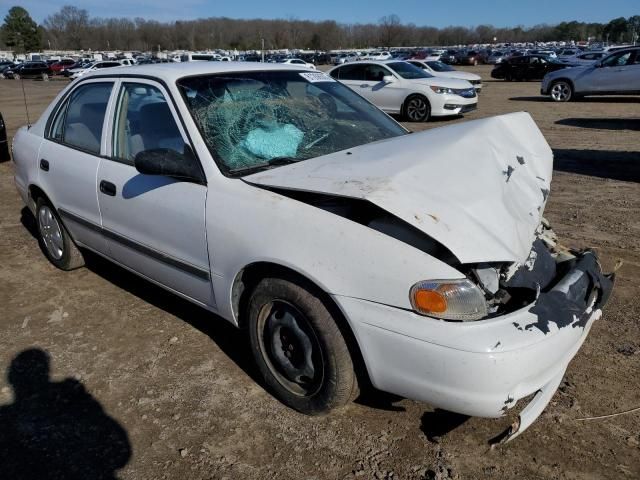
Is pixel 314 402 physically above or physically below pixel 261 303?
below

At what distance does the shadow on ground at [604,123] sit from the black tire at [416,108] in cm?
307

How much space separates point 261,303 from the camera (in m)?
2.76

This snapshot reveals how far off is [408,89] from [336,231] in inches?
475

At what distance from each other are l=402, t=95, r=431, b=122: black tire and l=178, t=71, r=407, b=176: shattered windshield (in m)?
10.2

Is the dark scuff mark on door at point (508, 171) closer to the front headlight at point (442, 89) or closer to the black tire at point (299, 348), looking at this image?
the black tire at point (299, 348)

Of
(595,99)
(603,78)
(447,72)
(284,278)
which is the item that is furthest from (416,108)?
(284,278)

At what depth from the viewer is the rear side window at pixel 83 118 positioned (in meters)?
3.78

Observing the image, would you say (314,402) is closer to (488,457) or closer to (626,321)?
(488,457)

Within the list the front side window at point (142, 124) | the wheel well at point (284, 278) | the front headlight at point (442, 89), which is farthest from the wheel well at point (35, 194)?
the front headlight at point (442, 89)

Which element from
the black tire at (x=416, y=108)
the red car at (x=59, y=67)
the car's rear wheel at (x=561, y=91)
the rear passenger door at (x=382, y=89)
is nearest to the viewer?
the black tire at (x=416, y=108)

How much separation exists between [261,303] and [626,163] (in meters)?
7.63

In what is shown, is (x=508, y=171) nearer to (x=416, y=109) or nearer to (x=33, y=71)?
(x=416, y=109)

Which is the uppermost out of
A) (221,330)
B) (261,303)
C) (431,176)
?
(431,176)

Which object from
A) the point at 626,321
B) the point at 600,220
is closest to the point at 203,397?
the point at 626,321
